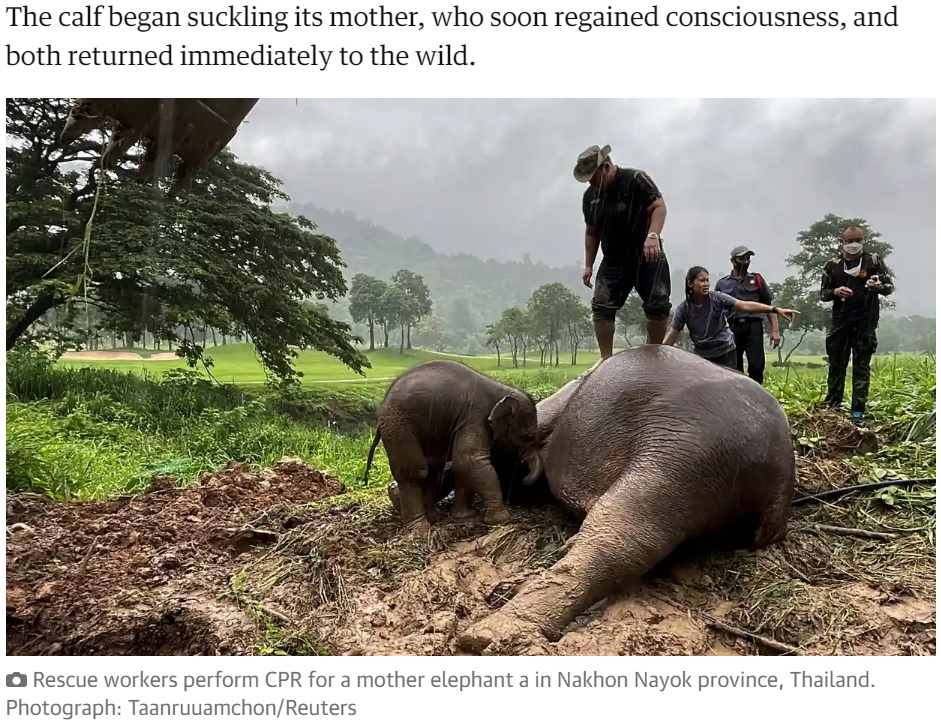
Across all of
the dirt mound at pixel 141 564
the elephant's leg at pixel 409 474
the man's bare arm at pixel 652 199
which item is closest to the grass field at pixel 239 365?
the dirt mound at pixel 141 564

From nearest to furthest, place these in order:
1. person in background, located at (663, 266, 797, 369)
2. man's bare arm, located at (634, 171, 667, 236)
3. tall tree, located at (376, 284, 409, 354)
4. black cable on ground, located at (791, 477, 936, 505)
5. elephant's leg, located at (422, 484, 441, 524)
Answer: black cable on ground, located at (791, 477, 936, 505) → man's bare arm, located at (634, 171, 667, 236) → elephant's leg, located at (422, 484, 441, 524) → person in background, located at (663, 266, 797, 369) → tall tree, located at (376, 284, 409, 354)

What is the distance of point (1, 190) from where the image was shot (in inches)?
141

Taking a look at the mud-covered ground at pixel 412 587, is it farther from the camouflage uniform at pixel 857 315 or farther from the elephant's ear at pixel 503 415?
the camouflage uniform at pixel 857 315

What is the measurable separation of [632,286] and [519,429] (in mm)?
1038

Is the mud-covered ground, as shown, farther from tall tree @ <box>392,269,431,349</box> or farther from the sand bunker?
the sand bunker

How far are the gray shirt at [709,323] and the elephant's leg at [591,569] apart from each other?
5.75 ft

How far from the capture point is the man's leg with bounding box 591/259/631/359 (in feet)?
11.1

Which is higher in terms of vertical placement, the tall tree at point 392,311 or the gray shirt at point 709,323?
the tall tree at point 392,311

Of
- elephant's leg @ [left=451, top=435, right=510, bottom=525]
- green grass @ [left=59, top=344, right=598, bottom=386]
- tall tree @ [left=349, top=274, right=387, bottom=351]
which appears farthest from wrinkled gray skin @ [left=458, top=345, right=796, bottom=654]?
green grass @ [left=59, top=344, right=598, bottom=386]

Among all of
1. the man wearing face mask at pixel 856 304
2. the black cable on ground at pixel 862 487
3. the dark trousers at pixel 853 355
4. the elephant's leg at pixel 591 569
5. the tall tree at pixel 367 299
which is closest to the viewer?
the elephant's leg at pixel 591 569
